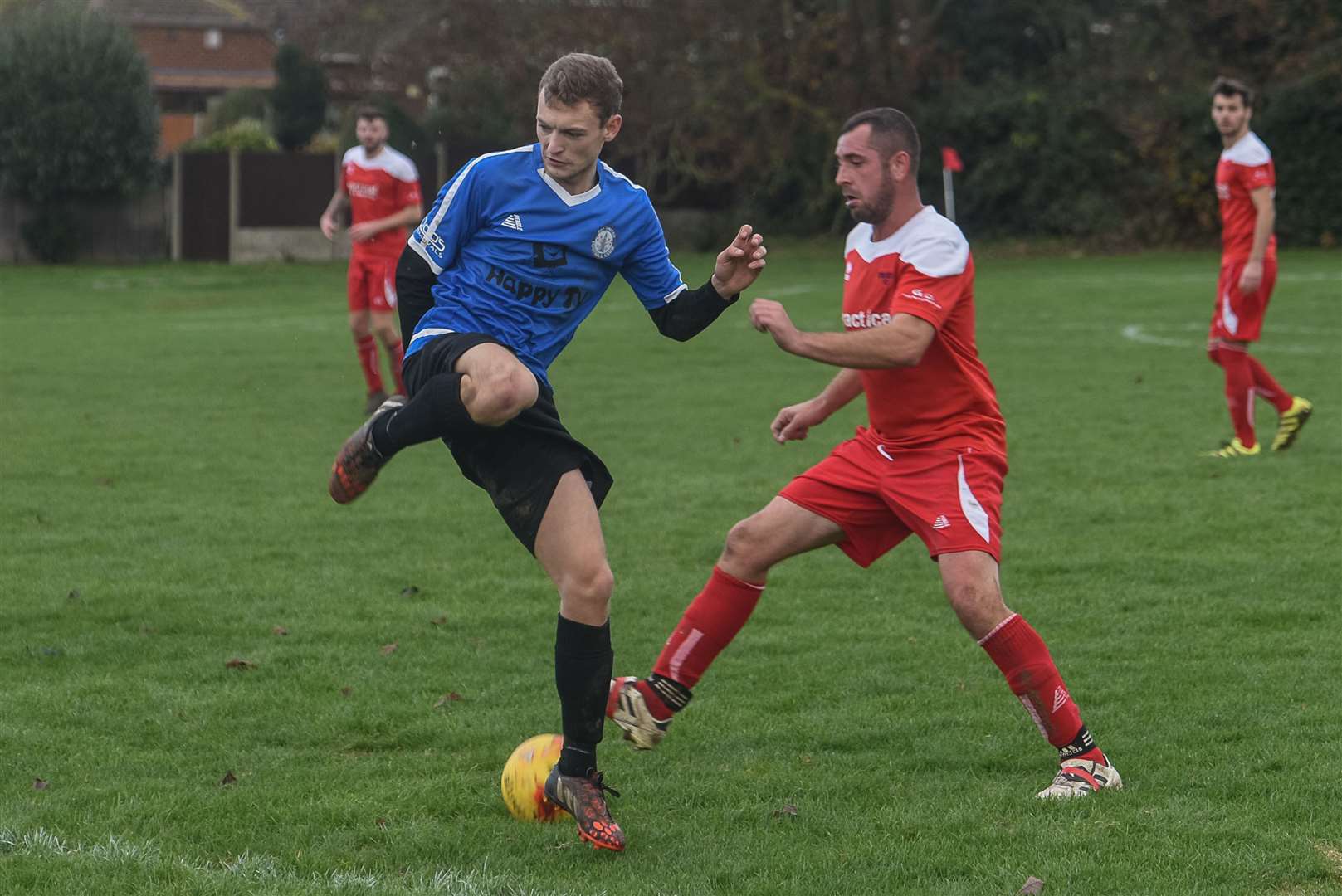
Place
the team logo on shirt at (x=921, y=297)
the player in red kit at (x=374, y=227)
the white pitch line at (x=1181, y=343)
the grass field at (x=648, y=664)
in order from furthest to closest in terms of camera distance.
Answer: the white pitch line at (x=1181, y=343) < the player in red kit at (x=374, y=227) < the team logo on shirt at (x=921, y=297) < the grass field at (x=648, y=664)

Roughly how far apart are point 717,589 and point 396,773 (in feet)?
3.91

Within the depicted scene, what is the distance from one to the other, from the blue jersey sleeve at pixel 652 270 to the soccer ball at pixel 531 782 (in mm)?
1377

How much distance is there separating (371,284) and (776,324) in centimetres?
992

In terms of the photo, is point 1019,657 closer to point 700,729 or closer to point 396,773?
point 700,729

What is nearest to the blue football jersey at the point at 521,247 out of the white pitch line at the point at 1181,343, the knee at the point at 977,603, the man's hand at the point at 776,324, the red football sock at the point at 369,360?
the man's hand at the point at 776,324

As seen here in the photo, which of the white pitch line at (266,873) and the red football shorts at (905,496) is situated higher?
the red football shorts at (905,496)

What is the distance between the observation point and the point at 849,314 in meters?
5.65

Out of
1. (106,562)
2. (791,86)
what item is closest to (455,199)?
(106,562)

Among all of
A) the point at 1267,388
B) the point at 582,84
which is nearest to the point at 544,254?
the point at 582,84

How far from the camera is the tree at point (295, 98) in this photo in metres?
47.3

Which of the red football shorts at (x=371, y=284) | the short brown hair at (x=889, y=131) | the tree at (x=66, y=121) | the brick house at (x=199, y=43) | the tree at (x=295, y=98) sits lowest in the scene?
the brick house at (x=199, y=43)

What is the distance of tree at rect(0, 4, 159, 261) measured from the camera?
110 ft

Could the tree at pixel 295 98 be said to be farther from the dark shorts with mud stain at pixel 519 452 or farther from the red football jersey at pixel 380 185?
the dark shorts with mud stain at pixel 519 452

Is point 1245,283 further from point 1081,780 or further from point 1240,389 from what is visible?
point 1081,780
